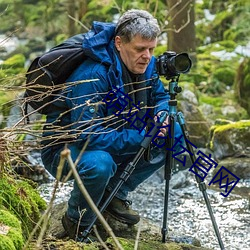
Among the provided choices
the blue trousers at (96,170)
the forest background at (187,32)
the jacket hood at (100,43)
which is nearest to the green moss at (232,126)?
the forest background at (187,32)

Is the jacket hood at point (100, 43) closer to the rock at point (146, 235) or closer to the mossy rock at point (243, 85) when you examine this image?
the rock at point (146, 235)

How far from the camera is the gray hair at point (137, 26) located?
3.37 m

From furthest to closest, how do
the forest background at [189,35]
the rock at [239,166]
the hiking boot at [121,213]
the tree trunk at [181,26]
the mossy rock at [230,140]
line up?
the tree trunk at [181,26]
the forest background at [189,35]
the mossy rock at [230,140]
the rock at [239,166]
the hiking boot at [121,213]

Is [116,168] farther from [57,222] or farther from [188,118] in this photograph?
[188,118]

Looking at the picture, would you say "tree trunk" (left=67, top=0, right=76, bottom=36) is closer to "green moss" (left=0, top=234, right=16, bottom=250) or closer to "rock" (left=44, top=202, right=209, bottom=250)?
"rock" (left=44, top=202, right=209, bottom=250)

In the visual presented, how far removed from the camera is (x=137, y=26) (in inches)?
133

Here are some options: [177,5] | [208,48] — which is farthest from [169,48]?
[208,48]

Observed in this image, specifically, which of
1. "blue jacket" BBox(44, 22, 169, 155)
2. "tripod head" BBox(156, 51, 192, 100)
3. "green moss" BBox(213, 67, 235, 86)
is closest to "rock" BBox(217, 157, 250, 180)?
"blue jacket" BBox(44, 22, 169, 155)

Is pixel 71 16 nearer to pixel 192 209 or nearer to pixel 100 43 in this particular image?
pixel 192 209

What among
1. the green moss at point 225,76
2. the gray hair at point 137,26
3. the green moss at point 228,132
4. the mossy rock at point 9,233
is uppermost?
the gray hair at point 137,26

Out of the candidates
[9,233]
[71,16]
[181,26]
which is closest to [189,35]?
[181,26]

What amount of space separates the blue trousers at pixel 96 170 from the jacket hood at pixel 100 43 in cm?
52

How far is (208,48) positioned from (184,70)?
9.52m

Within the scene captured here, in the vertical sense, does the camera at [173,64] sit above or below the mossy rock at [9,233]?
above
